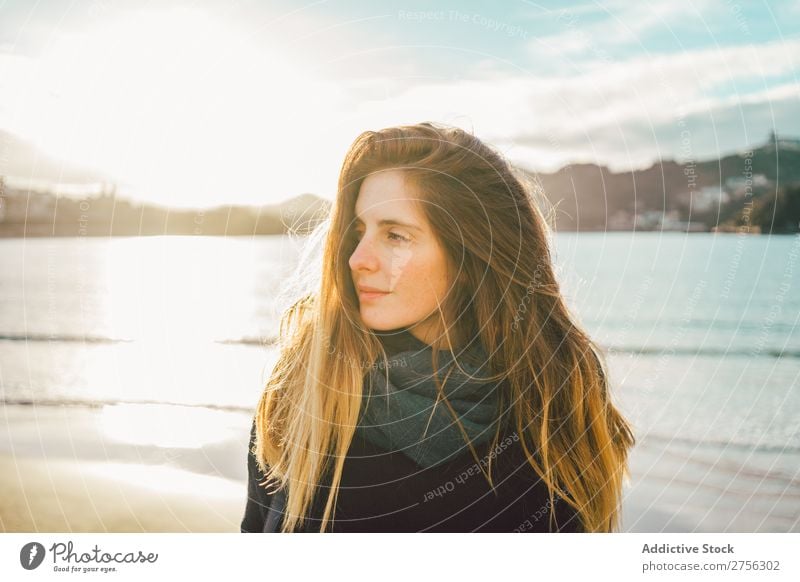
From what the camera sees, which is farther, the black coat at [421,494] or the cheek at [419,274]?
the cheek at [419,274]

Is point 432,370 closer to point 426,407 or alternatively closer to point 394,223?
point 426,407

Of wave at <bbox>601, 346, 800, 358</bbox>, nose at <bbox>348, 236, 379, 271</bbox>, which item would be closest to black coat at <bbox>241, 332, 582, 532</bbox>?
nose at <bbox>348, 236, 379, 271</bbox>

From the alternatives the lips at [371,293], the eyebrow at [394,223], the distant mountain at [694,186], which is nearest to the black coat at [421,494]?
the lips at [371,293]

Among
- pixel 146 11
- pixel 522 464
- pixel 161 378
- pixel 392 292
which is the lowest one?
pixel 161 378

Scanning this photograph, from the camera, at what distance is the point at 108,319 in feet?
33.7

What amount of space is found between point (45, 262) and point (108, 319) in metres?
6.40

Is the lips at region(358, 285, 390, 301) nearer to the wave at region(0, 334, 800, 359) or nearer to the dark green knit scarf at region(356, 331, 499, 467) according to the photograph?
the dark green knit scarf at region(356, 331, 499, 467)

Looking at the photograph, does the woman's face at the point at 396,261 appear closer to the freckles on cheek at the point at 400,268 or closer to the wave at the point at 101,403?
the freckles on cheek at the point at 400,268

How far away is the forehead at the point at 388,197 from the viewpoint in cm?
249

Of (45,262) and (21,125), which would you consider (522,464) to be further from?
(45,262)

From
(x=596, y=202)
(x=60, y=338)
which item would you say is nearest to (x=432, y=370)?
(x=596, y=202)

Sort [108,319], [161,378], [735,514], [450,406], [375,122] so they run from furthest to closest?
[108,319], [161,378], [735,514], [375,122], [450,406]

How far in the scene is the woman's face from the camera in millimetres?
2516

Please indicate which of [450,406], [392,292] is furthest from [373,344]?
[450,406]
